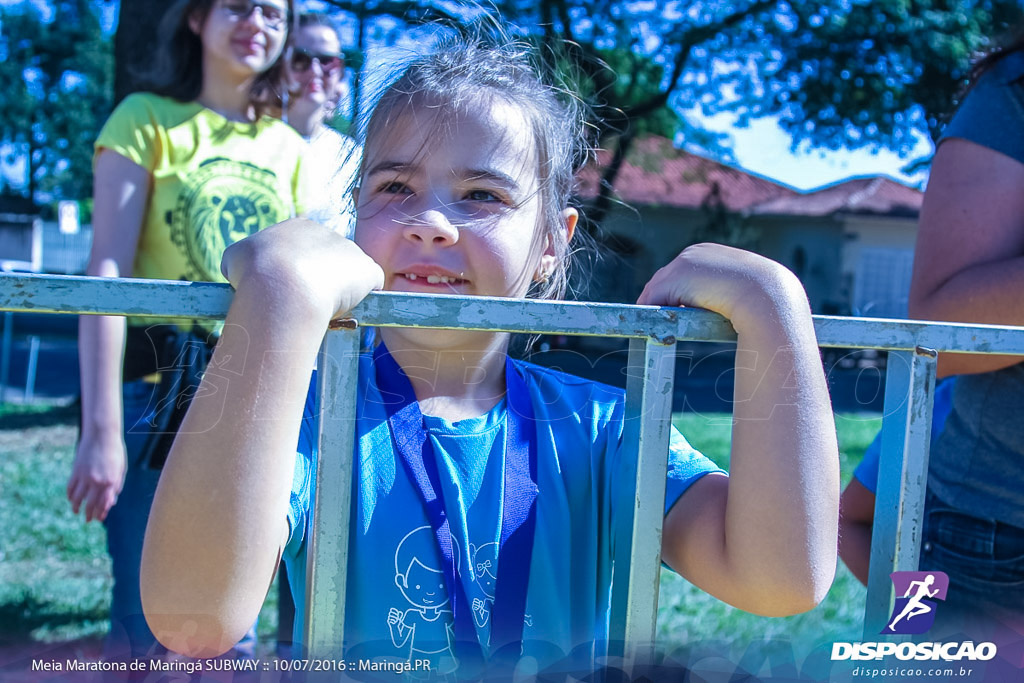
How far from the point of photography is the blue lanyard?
4.13 ft

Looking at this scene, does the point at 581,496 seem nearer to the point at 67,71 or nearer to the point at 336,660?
the point at 336,660

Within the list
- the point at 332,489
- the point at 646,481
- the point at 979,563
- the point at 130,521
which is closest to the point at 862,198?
the point at 979,563

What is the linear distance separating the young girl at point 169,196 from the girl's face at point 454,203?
0.79 m

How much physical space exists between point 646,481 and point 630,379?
0.14m

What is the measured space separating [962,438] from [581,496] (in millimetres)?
958

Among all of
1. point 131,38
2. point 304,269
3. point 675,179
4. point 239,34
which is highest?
point 675,179

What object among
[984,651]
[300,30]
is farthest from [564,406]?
[300,30]

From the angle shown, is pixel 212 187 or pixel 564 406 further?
pixel 212 187

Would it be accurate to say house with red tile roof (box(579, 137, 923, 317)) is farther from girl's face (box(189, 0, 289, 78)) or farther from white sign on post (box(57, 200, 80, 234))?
girl's face (box(189, 0, 289, 78))

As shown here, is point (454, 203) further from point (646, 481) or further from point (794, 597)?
point (794, 597)

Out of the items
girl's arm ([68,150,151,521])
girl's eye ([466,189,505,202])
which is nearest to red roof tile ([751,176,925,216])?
girl's arm ([68,150,151,521])

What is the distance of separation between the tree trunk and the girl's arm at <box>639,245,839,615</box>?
223 inches

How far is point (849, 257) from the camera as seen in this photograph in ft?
60.3

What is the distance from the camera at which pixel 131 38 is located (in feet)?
20.2
